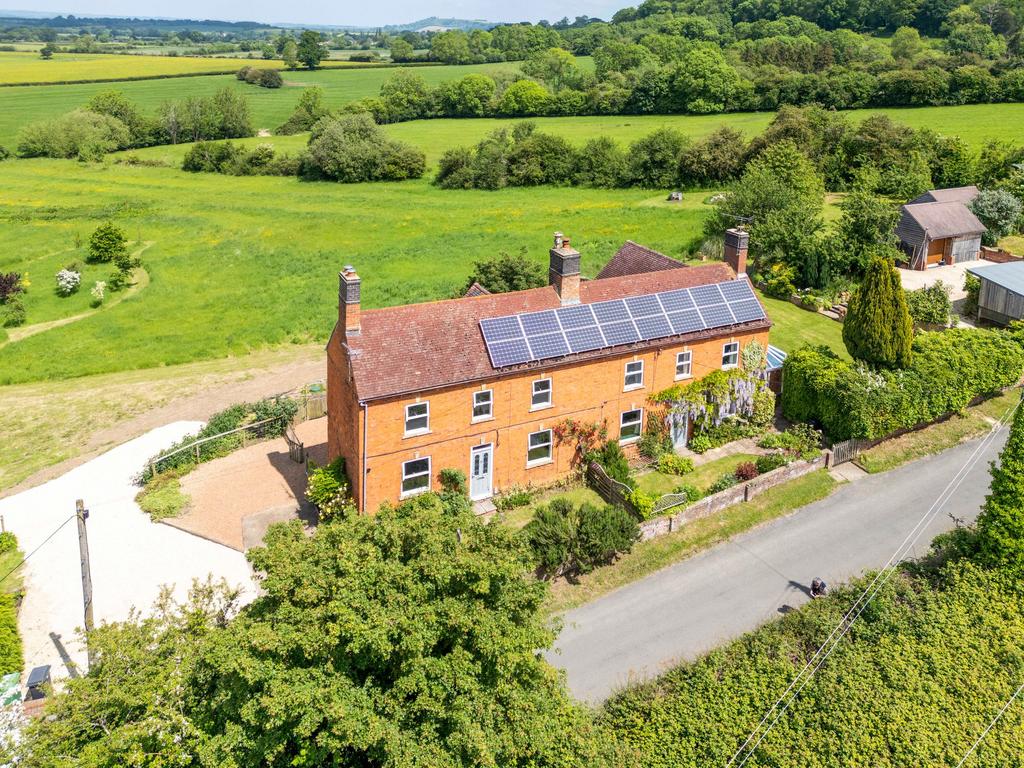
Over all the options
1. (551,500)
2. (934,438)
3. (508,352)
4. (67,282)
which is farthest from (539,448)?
(67,282)

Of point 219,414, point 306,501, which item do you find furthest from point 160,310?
point 306,501

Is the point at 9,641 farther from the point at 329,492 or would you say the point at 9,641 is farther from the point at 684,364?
the point at 684,364

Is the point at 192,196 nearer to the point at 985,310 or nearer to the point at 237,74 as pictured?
the point at 985,310

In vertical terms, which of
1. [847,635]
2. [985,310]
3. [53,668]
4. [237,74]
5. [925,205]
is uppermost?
[237,74]

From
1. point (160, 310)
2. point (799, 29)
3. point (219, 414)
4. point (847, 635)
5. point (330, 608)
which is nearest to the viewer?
point (330, 608)

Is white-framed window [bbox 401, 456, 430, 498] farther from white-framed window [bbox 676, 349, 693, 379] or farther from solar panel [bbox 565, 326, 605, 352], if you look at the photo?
white-framed window [bbox 676, 349, 693, 379]
